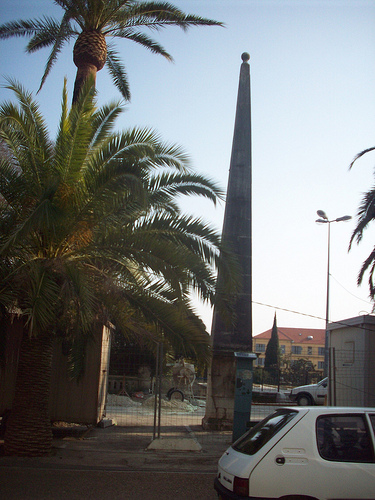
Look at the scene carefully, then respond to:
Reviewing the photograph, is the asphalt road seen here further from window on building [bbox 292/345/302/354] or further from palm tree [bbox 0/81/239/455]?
window on building [bbox 292/345/302/354]

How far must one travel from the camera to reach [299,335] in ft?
259

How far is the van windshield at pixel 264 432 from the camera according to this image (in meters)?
4.83

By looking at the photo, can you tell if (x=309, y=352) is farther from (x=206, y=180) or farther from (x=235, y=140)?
(x=206, y=180)

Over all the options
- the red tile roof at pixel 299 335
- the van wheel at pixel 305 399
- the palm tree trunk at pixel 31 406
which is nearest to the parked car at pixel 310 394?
the van wheel at pixel 305 399

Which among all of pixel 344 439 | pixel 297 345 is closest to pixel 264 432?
pixel 344 439

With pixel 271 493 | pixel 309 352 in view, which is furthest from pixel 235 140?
pixel 309 352

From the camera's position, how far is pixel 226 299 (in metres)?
9.22

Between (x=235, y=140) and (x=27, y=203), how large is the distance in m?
8.31

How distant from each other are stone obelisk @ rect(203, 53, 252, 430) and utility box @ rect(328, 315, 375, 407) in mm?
2730

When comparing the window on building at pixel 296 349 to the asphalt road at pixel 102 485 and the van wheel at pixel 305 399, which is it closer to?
the van wheel at pixel 305 399

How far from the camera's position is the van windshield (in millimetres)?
4832

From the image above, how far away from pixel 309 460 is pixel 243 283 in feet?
31.4

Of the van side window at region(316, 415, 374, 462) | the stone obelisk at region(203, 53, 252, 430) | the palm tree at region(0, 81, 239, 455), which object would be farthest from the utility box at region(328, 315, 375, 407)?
the van side window at region(316, 415, 374, 462)

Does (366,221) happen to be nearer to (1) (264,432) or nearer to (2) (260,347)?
(1) (264,432)
